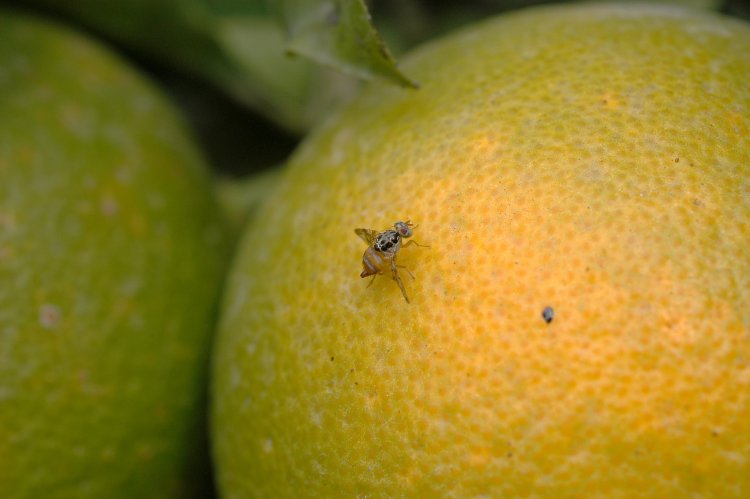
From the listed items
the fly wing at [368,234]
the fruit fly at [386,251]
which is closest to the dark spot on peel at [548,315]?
the fruit fly at [386,251]

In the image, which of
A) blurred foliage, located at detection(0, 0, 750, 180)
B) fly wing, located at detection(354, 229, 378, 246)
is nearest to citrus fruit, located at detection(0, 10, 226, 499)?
blurred foliage, located at detection(0, 0, 750, 180)

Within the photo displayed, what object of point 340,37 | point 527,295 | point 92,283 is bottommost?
point 92,283

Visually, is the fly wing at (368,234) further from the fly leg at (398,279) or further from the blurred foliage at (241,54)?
the blurred foliage at (241,54)

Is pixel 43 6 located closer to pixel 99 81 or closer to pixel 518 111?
pixel 99 81

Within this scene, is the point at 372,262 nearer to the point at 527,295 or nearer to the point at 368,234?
the point at 368,234

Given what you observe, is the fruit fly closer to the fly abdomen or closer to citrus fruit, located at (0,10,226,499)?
the fly abdomen

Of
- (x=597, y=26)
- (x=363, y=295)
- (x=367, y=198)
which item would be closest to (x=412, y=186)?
(x=367, y=198)

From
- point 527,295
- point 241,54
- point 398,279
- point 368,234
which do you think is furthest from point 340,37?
point 241,54
